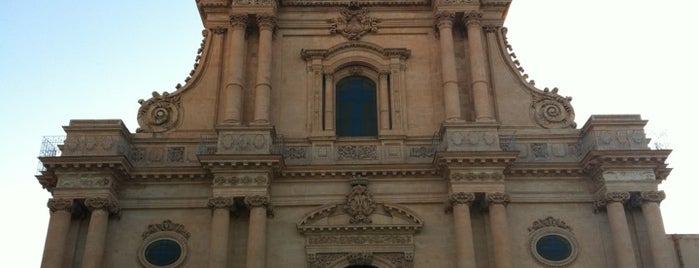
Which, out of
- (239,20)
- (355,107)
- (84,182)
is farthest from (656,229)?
(84,182)

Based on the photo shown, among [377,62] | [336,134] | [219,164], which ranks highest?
[377,62]

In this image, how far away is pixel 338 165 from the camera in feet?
69.1

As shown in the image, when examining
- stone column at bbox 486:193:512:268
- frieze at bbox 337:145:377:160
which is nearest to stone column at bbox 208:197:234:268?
frieze at bbox 337:145:377:160

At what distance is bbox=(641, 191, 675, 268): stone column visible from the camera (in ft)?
63.3

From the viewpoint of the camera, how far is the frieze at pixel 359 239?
66.7 feet

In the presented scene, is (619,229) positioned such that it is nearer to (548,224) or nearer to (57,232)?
(548,224)

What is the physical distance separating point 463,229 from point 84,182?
9.85m

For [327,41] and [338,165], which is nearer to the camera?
[338,165]

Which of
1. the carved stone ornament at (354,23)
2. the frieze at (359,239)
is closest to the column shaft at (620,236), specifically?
the frieze at (359,239)

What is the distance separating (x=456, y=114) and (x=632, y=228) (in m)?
5.50

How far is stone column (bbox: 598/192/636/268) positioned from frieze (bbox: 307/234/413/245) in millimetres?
5139

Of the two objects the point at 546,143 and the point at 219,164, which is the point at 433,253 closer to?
the point at 546,143

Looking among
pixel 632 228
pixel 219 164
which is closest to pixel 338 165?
pixel 219 164

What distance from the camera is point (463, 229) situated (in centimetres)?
1977
